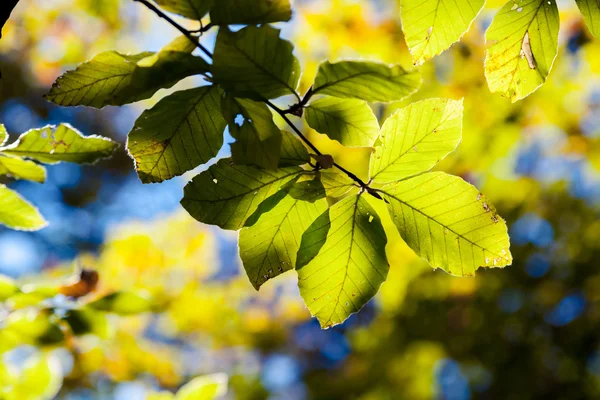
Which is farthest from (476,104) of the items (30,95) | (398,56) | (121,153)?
(30,95)

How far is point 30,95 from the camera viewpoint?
250 inches

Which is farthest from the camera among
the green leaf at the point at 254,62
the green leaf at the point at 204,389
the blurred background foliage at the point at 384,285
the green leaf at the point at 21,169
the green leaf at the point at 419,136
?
the blurred background foliage at the point at 384,285

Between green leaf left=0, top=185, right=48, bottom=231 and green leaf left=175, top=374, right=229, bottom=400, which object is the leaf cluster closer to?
green leaf left=0, top=185, right=48, bottom=231

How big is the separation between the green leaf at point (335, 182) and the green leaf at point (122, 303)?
491mm

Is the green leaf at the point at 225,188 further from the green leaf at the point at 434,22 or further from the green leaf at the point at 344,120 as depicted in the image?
the green leaf at the point at 434,22

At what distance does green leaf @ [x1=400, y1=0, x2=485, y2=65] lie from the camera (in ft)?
1.46

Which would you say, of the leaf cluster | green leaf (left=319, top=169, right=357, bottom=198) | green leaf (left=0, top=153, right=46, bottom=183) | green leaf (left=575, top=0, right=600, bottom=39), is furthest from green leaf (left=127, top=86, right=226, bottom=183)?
green leaf (left=575, top=0, right=600, bottom=39)

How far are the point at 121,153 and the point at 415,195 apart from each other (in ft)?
21.7

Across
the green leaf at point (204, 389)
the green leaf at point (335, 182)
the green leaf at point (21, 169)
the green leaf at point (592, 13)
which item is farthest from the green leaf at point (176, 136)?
the green leaf at point (204, 389)

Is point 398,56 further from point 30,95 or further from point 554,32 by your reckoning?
point 30,95

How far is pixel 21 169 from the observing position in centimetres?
58

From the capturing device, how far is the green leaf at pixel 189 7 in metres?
0.39

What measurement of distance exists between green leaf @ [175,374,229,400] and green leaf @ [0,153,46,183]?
421 mm

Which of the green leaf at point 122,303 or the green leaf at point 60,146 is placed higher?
the green leaf at point 60,146
